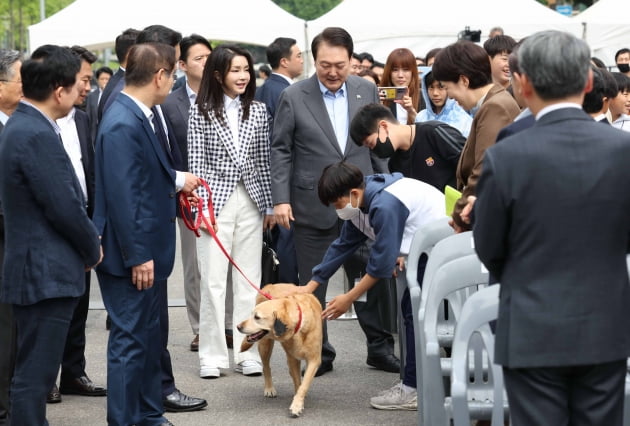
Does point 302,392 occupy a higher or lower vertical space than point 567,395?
lower

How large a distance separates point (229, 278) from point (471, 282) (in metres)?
3.71

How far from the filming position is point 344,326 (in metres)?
8.92

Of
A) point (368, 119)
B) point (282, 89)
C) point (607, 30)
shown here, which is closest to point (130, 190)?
point (368, 119)

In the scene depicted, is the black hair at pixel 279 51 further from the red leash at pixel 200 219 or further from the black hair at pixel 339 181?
the black hair at pixel 339 181

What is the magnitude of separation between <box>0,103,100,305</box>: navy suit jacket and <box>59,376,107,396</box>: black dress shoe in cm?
197

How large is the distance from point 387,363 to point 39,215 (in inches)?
126

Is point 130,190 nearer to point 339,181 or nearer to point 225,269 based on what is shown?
point 339,181

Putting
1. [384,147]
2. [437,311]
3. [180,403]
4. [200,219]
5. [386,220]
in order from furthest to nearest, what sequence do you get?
[200,219]
[384,147]
[180,403]
[386,220]
[437,311]

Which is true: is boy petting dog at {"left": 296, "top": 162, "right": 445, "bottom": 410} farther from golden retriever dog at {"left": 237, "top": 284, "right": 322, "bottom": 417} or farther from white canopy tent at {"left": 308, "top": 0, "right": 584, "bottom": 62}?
white canopy tent at {"left": 308, "top": 0, "right": 584, "bottom": 62}

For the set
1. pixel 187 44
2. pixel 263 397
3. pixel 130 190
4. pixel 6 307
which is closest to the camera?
pixel 130 190

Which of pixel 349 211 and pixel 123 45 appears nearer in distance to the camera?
pixel 349 211

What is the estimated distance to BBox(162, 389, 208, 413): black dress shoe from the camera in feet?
21.1

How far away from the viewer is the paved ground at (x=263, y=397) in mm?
6277

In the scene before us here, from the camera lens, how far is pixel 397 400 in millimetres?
6367
